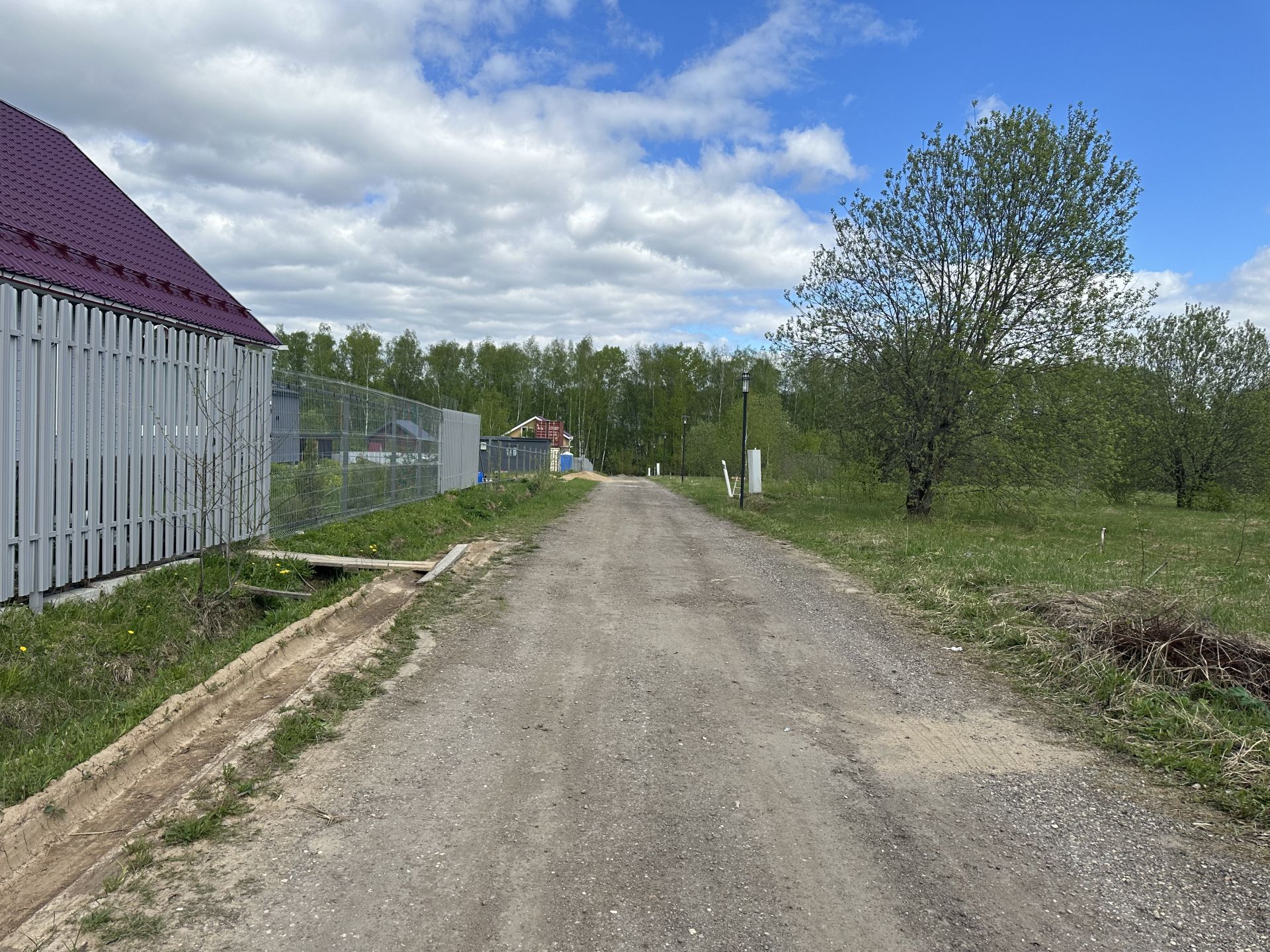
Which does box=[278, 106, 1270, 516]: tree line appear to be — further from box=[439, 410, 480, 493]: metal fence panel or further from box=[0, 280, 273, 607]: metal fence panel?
box=[0, 280, 273, 607]: metal fence panel

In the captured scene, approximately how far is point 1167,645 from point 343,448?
10.4m

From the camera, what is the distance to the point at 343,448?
39.4 ft

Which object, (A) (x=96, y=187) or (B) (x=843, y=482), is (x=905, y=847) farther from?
(B) (x=843, y=482)

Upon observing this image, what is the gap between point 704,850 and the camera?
3219mm

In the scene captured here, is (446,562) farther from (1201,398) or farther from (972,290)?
(1201,398)

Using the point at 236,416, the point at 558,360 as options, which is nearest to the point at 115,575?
the point at 236,416

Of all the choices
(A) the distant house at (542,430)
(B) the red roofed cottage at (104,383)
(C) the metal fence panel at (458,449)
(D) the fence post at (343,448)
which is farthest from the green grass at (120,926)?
(A) the distant house at (542,430)

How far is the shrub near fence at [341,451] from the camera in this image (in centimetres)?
1015

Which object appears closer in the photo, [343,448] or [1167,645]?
[1167,645]

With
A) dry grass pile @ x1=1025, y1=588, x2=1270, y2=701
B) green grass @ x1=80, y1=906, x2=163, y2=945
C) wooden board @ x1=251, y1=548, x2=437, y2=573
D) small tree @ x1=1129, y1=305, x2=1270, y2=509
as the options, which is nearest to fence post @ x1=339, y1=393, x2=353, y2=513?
wooden board @ x1=251, y1=548, x2=437, y2=573

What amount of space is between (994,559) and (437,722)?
→ 878 cm

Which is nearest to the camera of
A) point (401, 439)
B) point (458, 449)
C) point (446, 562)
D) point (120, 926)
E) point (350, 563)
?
point (120, 926)

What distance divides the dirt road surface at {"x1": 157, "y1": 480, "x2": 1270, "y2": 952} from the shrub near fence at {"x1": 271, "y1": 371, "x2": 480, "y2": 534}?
17.2 feet

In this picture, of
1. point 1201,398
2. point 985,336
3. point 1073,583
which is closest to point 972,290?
point 985,336
